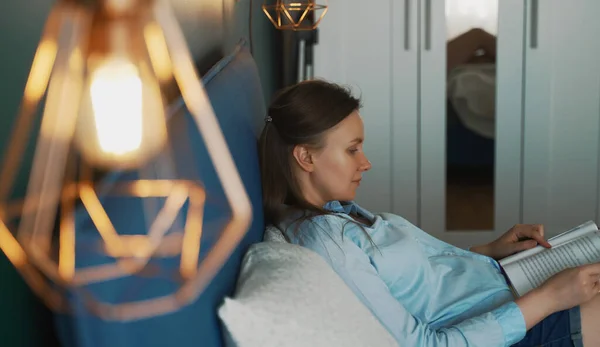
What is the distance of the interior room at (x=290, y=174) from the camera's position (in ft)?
1.13

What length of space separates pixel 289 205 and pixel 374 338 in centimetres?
52

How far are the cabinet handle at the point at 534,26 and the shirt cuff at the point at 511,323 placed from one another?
6.22ft

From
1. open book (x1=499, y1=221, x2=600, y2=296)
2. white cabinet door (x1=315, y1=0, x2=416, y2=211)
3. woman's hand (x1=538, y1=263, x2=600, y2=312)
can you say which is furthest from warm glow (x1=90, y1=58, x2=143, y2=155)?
white cabinet door (x1=315, y1=0, x2=416, y2=211)

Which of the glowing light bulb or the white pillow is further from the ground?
the glowing light bulb

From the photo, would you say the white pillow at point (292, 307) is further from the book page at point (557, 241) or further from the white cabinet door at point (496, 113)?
the white cabinet door at point (496, 113)

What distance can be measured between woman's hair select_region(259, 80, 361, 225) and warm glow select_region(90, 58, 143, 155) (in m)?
1.05

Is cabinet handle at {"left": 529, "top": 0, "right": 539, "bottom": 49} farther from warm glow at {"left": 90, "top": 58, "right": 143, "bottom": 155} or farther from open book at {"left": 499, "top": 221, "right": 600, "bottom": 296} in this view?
warm glow at {"left": 90, "top": 58, "right": 143, "bottom": 155}

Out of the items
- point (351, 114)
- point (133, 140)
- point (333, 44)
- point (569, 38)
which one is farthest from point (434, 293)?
point (569, 38)

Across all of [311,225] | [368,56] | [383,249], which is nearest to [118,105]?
[311,225]

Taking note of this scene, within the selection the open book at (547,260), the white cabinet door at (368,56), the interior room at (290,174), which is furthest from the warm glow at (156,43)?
the white cabinet door at (368,56)

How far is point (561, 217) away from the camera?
3.07m

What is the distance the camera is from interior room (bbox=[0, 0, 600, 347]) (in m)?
0.34

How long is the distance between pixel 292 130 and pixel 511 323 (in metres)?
0.54

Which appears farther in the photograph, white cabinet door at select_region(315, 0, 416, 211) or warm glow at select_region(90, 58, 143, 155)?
white cabinet door at select_region(315, 0, 416, 211)
